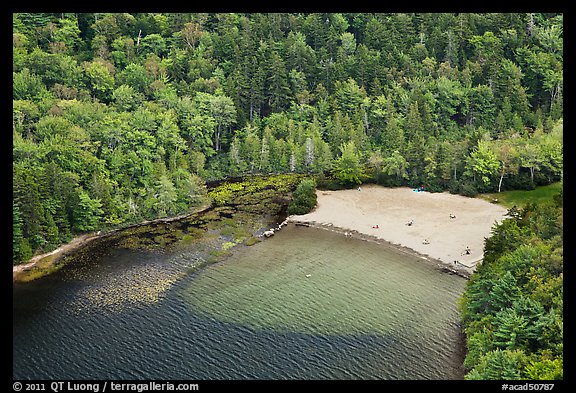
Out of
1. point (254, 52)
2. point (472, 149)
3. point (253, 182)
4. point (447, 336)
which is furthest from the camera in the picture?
point (254, 52)

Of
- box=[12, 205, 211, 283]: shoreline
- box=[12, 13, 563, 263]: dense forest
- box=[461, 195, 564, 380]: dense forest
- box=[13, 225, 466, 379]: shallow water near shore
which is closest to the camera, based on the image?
box=[461, 195, 564, 380]: dense forest

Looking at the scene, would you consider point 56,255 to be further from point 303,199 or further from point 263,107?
point 263,107

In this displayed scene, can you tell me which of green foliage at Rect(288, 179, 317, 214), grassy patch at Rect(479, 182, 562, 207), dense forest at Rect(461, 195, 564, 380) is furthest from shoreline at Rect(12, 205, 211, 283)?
grassy patch at Rect(479, 182, 562, 207)

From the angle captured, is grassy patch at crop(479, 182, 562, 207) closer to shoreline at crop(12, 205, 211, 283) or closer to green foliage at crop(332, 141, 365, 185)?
green foliage at crop(332, 141, 365, 185)

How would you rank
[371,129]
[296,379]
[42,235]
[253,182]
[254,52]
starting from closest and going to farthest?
[296,379] → [42,235] → [253,182] → [371,129] → [254,52]

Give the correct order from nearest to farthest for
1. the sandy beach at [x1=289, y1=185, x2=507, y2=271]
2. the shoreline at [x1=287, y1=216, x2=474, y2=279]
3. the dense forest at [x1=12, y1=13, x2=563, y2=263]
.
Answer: the shoreline at [x1=287, y1=216, x2=474, y2=279] → the sandy beach at [x1=289, y1=185, x2=507, y2=271] → the dense forest at [x1=12, y1=13, x2=563, y2=263]

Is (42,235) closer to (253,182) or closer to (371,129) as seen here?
(253,182)

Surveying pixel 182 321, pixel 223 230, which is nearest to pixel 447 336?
pixel 182 321
